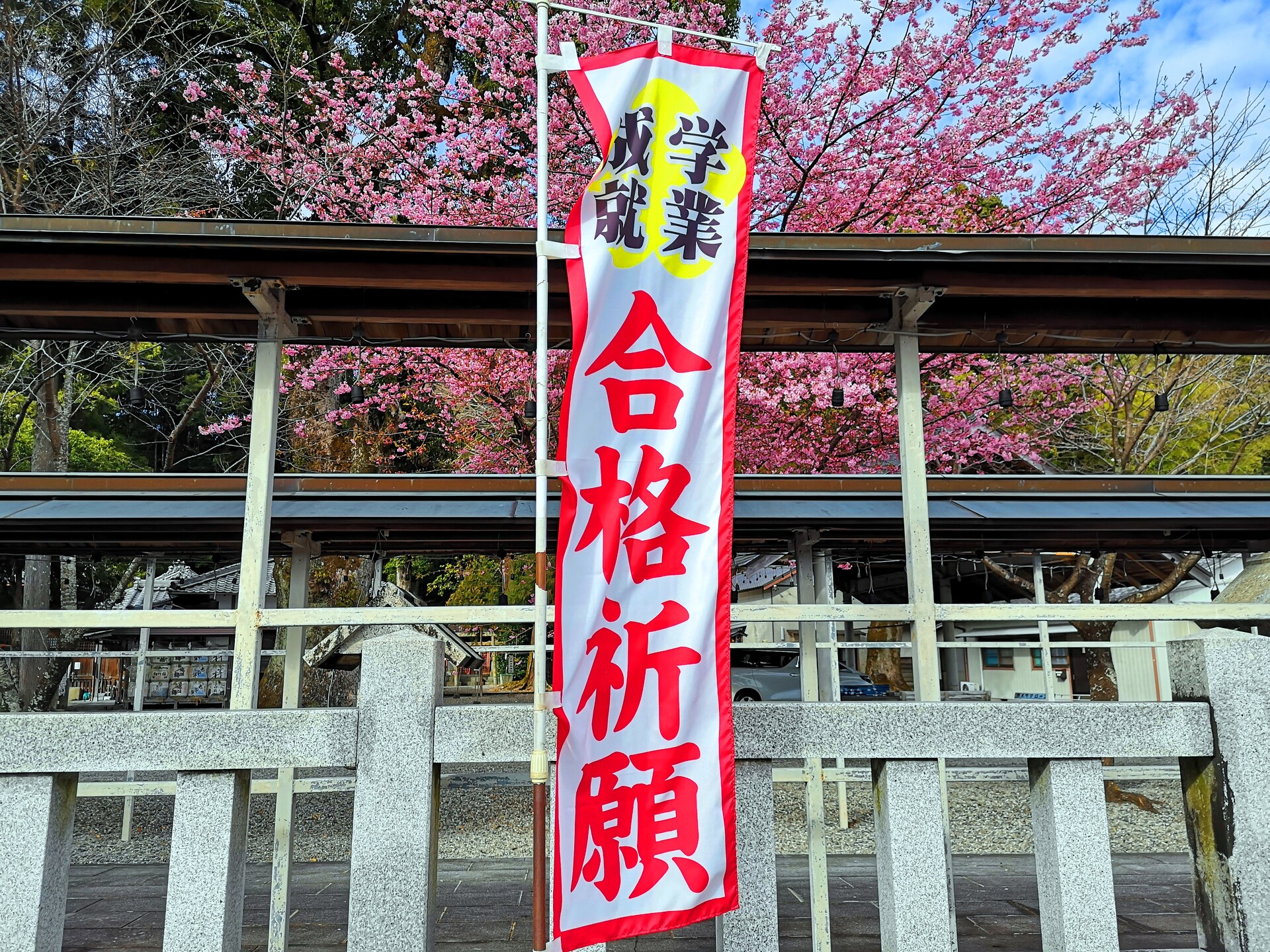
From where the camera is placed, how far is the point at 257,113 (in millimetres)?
15789

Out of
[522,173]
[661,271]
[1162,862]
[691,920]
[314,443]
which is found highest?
[522,173]

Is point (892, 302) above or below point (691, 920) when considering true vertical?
above

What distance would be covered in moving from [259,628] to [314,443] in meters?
10.7

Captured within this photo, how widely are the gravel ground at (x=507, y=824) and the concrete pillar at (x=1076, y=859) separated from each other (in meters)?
4.81

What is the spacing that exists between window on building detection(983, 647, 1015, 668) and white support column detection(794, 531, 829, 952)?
16.5m

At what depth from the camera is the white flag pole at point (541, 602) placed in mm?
2881

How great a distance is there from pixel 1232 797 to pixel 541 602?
7.65ft

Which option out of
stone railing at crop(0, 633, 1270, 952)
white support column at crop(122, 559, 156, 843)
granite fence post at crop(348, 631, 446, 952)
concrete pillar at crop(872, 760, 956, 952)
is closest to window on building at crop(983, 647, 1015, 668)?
white support column at crop(122, 559, 156, 843)

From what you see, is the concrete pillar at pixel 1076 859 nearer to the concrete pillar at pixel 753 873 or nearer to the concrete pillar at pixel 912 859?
the concrete pillar at pixel 912 859

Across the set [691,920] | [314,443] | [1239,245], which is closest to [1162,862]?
[1239,245]

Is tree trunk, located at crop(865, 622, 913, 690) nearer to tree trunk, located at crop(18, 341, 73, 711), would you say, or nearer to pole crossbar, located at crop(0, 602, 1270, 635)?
pole crossbar, located at crop(0, 602, 1270, 635)

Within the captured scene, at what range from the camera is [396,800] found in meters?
2.81

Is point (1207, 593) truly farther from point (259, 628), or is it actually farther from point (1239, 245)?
point (259, 628)

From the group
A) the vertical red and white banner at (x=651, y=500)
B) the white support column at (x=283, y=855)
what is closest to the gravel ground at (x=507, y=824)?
the white support column at (x=283, y=855)
